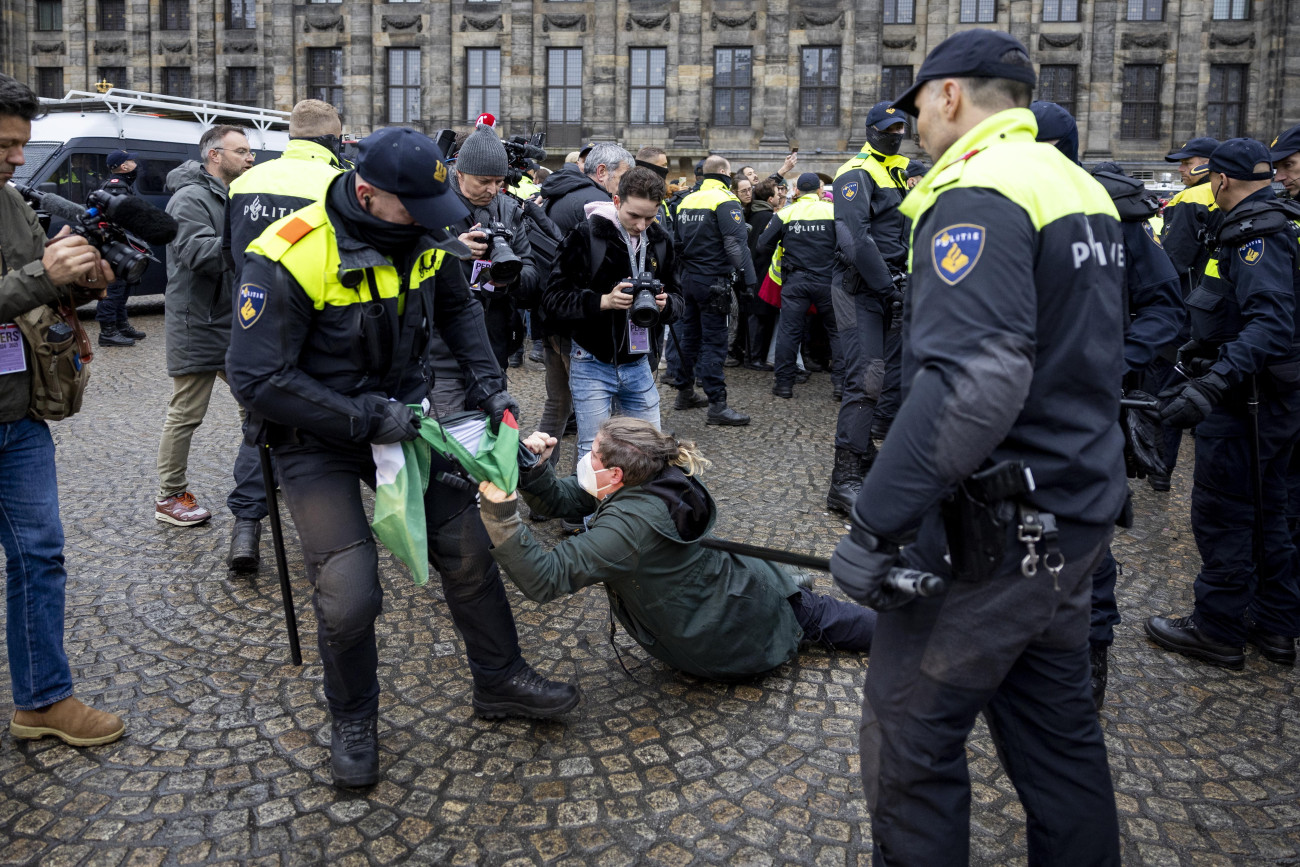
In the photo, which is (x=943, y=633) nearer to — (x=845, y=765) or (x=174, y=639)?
(x=845, y=765)

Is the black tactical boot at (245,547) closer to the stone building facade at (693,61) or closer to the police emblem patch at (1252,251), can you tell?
the police emblem patch at (1252,251)

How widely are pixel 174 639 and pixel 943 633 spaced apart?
3.52 meters

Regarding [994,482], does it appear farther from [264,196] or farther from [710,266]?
[710,266]

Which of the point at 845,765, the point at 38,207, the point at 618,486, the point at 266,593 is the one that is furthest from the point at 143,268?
the point at 845,765

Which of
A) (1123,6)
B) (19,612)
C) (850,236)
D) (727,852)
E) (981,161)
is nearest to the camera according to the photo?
(981,161)

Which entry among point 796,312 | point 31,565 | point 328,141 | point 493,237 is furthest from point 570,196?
point 31,565

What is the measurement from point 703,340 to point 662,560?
19.2ft

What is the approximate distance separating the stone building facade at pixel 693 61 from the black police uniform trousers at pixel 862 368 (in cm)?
2199

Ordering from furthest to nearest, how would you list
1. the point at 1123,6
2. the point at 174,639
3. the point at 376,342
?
the point at 1123,6, the point at 174,639, the point at 376,342

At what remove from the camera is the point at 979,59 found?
2289 mm

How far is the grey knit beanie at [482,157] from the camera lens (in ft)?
17.5

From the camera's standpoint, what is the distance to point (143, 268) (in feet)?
11.0

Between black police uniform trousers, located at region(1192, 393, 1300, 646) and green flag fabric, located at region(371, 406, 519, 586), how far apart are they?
313 centimetres

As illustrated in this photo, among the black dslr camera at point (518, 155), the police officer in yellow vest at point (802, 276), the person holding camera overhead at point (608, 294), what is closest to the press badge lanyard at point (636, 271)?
the person holding camera overhead at point (608, 294)
